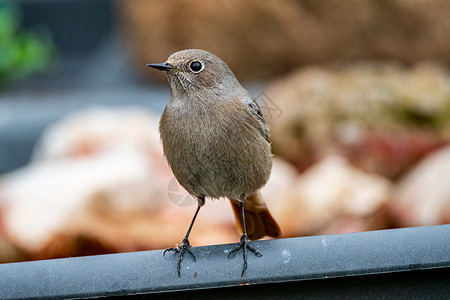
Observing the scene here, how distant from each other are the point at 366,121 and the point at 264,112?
1930mm

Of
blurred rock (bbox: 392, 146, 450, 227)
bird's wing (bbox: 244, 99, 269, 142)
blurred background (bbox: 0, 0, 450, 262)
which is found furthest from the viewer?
blurred background (bbox: 0, 0, 450, 262)

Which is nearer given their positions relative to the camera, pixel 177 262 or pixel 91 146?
pixel 177 262

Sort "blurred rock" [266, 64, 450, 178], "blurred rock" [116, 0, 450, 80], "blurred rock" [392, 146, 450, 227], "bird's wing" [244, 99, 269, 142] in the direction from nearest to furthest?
1. "bird's wing" [244, 99, 269, 142]
2. "blurred rock" [392, 146, 450, 227]
3. "blurred rock" [266, 64, 450, 178]
4. "blurred rock" [116, 0, 450, 80]

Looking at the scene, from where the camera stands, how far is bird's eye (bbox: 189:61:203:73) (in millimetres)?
2104

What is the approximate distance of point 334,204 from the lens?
3.63 meters

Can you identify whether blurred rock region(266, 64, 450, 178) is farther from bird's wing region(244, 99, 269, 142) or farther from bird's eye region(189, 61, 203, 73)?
bird's eye region(189, 61, 203, 73)

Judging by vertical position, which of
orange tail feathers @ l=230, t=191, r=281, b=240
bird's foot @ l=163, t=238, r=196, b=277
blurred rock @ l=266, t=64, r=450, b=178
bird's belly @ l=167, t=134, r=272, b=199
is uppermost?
blurred rock @ l=266, t=64, r=450, b=178

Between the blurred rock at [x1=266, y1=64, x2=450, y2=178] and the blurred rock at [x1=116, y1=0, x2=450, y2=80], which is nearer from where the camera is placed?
the blurred rock at [x1=266, y1=64, x2=450, y2=178]

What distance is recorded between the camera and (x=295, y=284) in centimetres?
171

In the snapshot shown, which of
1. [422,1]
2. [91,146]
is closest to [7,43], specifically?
[91,146]

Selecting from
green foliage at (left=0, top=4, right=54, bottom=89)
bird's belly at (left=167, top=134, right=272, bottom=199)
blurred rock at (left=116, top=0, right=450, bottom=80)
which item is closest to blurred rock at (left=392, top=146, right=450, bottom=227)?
bird's belly at (left=167, top=134, right=272, bottom=199)

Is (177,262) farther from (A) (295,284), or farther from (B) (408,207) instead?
(B) (408,207)

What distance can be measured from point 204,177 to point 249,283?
22.7 inches

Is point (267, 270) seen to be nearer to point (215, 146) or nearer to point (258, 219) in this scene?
point (215, 146)
